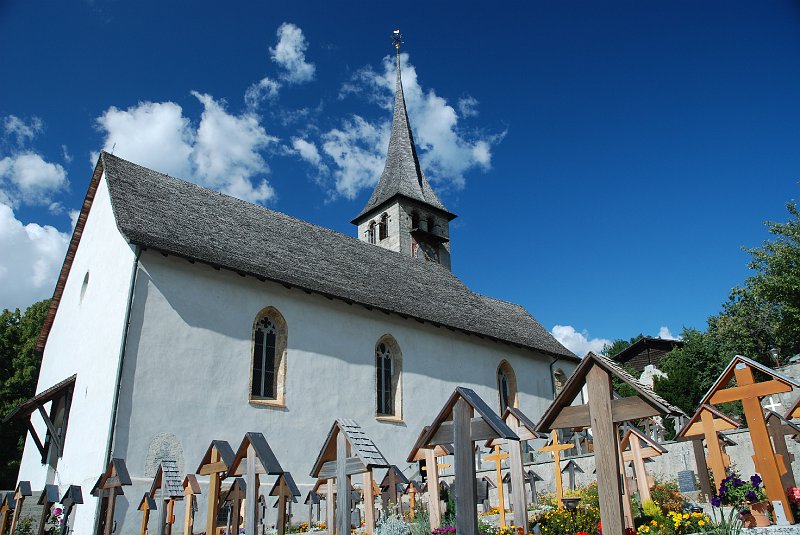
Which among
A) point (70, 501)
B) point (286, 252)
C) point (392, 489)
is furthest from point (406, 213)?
point (70, 501)

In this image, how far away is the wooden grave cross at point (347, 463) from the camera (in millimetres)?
7793

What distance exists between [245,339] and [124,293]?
3.25 m

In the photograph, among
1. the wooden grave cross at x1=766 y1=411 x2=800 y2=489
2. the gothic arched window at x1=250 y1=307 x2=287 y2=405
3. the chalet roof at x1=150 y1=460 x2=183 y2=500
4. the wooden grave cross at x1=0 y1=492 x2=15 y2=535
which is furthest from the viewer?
the gothic arched window at x1=250 y1=307 x2=287 y2=405

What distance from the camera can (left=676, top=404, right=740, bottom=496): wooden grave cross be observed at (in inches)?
413

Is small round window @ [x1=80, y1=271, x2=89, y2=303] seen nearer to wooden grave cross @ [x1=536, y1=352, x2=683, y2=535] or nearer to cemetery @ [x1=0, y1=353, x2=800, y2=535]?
cemetery @ [x1=0, y1=353, x2=800, y2=535]

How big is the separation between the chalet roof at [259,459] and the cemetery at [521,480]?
0.02 meters

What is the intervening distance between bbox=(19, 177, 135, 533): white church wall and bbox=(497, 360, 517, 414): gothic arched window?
45.9 ft

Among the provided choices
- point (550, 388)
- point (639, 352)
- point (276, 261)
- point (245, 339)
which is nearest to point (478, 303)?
point (550, 388)

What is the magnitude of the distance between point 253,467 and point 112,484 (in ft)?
13.9


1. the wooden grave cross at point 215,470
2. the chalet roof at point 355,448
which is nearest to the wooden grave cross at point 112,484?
the wooden grave cross at point 215,470

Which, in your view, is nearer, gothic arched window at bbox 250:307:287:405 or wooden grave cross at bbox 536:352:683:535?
wooden grave cross at bbox 536:352:683:535

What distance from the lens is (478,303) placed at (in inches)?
1061

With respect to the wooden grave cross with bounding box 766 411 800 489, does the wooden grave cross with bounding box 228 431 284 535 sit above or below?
below

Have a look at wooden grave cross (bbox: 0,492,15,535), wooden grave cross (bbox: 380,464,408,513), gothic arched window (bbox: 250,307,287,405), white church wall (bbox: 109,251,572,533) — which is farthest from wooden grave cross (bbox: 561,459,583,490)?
wooden grave cross (bbox: 0,492,15,535)
